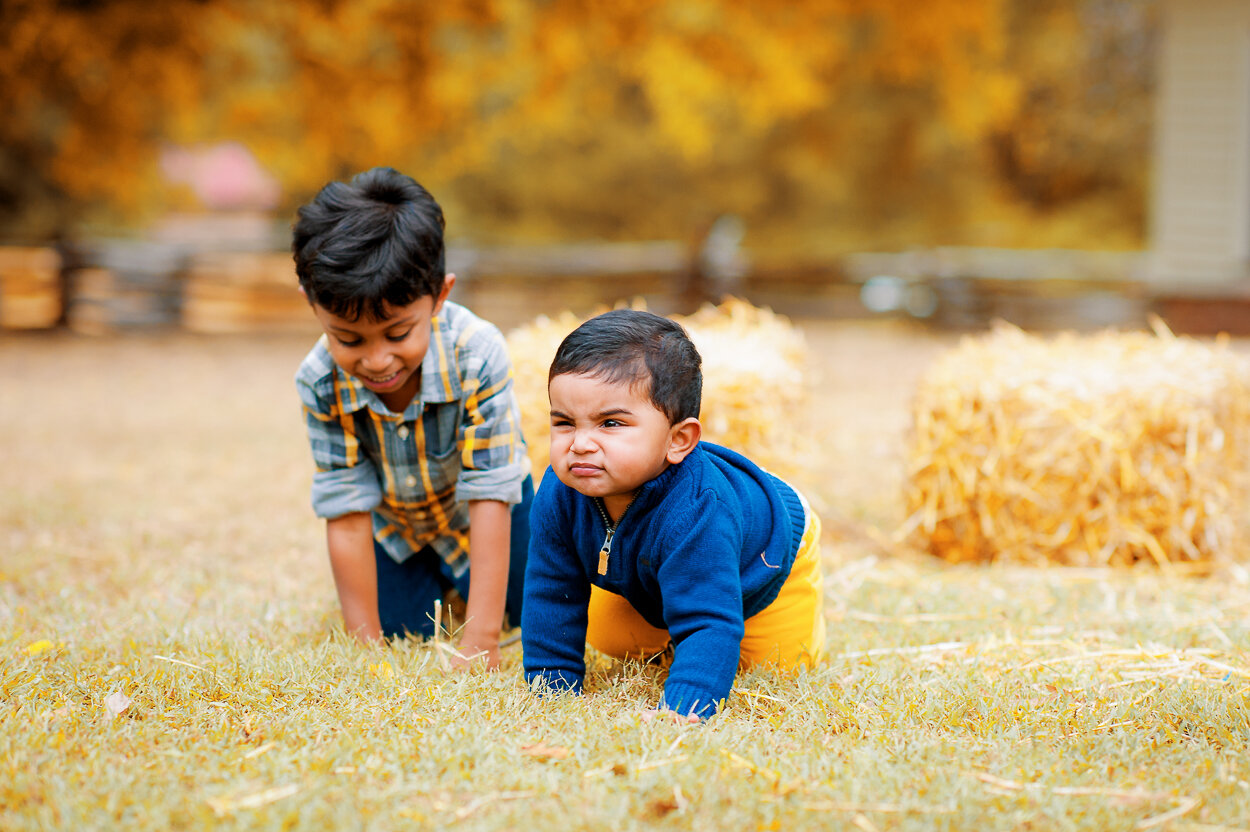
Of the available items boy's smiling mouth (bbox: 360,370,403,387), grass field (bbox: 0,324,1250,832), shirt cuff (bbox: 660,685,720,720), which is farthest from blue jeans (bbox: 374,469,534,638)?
shirt cuff (bbox: 660,685,720,720)

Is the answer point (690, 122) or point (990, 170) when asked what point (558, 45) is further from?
point (990, 170)

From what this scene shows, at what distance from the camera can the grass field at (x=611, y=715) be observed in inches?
72.6

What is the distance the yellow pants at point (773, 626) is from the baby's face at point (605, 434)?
47cm

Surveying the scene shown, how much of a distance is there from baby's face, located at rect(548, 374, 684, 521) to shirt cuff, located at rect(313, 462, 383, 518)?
84cm

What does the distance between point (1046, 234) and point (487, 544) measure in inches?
821

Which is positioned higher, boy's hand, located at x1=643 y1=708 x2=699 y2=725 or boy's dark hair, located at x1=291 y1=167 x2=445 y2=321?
boy's dark hair, located at x1=291 y1=167 x2=445 y2=321

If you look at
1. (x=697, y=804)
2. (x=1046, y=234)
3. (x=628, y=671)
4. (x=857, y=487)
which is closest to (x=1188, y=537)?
(x=857, y=487)

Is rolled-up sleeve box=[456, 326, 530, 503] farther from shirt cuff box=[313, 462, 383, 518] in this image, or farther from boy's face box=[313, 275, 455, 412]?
shirt cuff box=[313, 462, 383, 518]

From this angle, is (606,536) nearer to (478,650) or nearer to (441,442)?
(478,650)

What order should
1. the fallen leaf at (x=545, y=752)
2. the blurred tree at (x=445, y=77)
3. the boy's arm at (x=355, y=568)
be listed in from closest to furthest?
the fallen leaf at (x=545, y=752)
the boy's arm at (x=355, y=568)
the blurred tree at (x=445, y=77)

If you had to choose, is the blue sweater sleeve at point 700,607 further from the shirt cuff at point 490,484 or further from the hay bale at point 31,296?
the hay bale at point 31,296

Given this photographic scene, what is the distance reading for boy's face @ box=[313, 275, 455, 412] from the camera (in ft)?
8.14

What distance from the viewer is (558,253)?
15.6 m

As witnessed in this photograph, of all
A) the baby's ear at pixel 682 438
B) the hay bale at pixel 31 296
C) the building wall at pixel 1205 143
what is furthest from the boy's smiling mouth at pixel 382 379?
the hay bale at pixel 31 296
